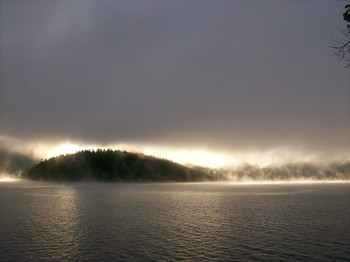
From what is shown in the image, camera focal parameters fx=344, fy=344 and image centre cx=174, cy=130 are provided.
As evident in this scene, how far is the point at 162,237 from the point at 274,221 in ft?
121

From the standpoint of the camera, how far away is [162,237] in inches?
2564

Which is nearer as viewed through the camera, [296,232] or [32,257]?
[32,257]

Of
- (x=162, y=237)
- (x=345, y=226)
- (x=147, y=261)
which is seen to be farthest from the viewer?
(x=345, y=226)

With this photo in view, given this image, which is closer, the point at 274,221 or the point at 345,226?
the point at 345,226

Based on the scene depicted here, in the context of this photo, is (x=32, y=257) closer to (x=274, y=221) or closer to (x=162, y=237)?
(x=162, y=237)

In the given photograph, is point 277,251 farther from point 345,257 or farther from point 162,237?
point 162,237

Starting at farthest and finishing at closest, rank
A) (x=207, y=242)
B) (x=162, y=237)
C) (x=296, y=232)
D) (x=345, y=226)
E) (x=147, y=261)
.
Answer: (x=345, y=226)
(x=296, y=232)
(x=162, y=237)
(x=207, y=242)
(x=147, y=261)

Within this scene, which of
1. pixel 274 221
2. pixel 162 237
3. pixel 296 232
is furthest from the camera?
pixel 274 221

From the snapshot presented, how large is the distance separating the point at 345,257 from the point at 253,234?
2152cm

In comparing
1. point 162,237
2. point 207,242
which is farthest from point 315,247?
point 162,237

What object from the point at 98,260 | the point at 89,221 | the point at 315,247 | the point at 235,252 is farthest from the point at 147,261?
the point at 89,221

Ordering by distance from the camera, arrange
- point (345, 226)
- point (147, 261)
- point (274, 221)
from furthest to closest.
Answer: point (274, 221), point (345, 226), point (147, 261)

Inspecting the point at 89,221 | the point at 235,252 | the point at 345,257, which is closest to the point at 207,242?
the point at 235,252

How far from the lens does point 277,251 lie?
5306 cm
